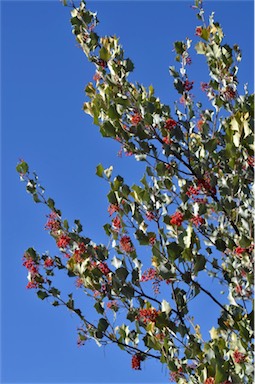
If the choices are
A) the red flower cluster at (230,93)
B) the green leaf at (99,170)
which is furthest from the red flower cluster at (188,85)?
the green leaf at (99,170)

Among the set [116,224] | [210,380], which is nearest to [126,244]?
[116,224]

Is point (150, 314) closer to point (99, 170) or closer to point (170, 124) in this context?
point (99, 170)

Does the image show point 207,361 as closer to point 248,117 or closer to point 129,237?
point 129,237

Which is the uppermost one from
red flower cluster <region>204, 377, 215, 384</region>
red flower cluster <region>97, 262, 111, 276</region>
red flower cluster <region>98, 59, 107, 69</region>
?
red flower cluster <region>98, 59, 107, 69</region>

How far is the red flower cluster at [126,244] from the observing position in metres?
5.41

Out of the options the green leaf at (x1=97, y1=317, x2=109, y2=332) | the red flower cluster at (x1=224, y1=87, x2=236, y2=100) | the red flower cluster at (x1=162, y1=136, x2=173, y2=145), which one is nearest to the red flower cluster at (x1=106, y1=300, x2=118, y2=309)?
the green leaf at (x1=97, y1=317, x2=109, y2=332)

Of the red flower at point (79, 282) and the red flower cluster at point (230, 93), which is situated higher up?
the red flower cluster at point (230, 93)

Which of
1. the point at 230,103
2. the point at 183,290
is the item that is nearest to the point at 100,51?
the point at 230,103

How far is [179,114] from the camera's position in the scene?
5.97 metres

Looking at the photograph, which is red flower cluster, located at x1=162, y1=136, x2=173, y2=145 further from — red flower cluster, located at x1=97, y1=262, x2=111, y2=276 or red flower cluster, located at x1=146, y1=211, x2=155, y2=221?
red flower cluster, located at x1=97, y1=262, x2=111, y2=276

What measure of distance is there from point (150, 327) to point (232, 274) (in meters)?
0.87

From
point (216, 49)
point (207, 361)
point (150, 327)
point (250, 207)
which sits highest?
point (216, 49)

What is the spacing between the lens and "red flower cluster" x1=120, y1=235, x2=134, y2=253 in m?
5.41

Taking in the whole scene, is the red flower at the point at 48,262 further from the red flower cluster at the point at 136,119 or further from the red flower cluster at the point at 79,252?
the red flower cluster at the point at 136,119
